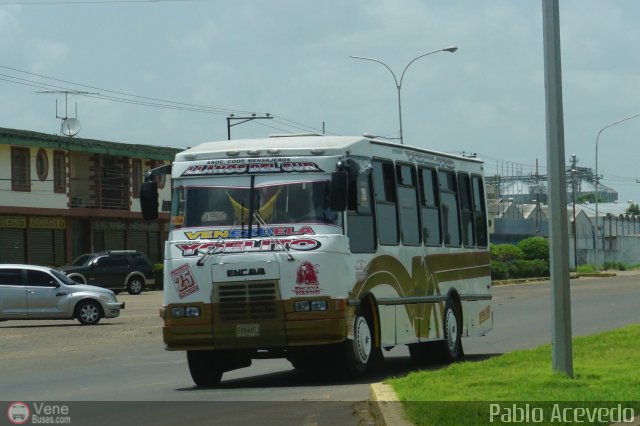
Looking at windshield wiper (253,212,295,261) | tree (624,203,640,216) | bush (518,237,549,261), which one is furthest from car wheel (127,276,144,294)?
tree (624,203,640,216)

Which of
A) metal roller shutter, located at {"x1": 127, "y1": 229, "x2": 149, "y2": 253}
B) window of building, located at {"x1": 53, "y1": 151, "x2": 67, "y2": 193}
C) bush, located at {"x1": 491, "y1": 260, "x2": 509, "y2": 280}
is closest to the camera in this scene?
window of building, located at {"x1": 53, "y1": 151, "x2": 67, "y2": 193}

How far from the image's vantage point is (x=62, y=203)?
61.8m

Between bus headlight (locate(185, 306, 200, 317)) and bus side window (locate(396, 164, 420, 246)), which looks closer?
bus headlight (locate(185, 306, 200, 317))

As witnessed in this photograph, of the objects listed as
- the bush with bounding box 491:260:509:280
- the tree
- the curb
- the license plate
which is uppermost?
the tree

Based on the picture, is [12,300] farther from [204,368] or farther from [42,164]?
[42,164]

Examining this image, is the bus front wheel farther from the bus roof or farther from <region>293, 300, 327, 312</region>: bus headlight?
the bus roof

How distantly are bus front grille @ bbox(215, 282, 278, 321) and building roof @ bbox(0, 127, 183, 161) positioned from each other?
1727 inches

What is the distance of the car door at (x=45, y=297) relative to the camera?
32.5m

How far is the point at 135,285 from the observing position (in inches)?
2179

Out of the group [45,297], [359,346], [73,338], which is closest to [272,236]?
[359,346]

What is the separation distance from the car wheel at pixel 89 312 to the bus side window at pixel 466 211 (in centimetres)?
1456

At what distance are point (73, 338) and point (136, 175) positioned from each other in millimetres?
41270

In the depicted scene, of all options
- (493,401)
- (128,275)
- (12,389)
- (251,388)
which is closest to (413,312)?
(251,388)

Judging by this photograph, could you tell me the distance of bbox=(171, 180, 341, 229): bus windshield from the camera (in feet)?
52.1
